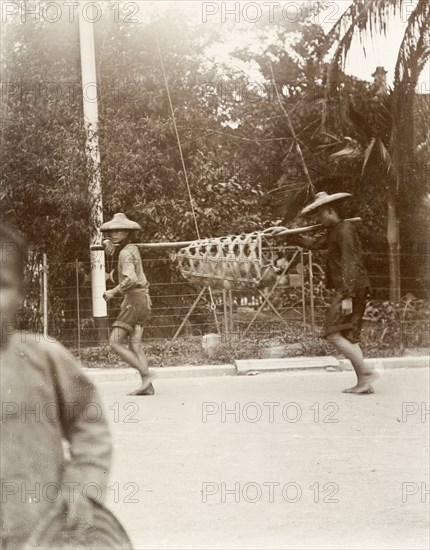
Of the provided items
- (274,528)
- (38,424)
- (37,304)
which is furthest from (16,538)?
(274,528)

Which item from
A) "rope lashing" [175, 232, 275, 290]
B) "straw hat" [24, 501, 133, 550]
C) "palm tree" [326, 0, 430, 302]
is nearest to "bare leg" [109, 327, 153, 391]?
"rope lashing" [175, 232, 275, 290]

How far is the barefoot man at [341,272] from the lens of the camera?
8.19ft

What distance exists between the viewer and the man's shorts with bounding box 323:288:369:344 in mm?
2555

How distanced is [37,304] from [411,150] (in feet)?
4.29

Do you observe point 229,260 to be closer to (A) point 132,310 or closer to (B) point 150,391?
(A) point 132,310

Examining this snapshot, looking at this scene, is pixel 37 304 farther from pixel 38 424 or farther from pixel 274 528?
pixel 274 528

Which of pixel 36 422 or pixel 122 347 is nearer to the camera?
pixel 36 422

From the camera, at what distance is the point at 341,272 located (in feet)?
8.34

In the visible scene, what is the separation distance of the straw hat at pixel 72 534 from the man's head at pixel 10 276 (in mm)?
507

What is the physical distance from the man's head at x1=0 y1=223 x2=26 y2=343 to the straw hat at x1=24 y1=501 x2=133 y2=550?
0.51m

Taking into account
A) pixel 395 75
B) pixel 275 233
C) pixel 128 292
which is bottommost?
pixel 128 292

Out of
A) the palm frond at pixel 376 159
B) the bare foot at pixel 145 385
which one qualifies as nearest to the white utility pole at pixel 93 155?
the bare foot at pixel 145 385

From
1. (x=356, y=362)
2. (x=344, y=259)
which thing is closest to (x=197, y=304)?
(x=344, y=259)

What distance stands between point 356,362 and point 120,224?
94 cm
